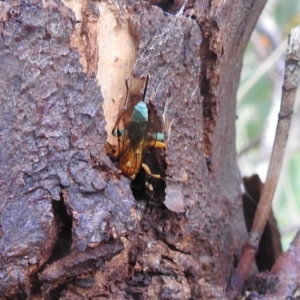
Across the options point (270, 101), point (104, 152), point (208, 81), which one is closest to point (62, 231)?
point (104, 152)

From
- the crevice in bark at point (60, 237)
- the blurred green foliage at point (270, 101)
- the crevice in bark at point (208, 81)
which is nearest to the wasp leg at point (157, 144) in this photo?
the crevice in bark at point (208, 81)

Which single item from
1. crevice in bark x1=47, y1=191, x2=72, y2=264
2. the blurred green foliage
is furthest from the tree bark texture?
the blurred green foliage

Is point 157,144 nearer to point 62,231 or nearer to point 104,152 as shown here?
point 104,152

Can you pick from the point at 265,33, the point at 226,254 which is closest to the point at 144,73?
the point at 226,254

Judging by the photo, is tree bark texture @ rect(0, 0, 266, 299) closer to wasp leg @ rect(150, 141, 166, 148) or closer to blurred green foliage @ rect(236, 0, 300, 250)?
wasp leg @ rect(150, 141, 166, 148)

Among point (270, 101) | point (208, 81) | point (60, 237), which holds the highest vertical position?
point (270, 101)

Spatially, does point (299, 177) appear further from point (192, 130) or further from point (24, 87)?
point (24, 87)

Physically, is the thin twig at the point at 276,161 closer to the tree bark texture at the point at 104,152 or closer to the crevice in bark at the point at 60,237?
the tree bark texture at the point at 104,152
